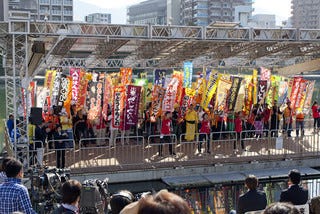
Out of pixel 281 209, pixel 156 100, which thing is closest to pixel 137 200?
pixel 281 209

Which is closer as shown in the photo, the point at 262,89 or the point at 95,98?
the point at 95,98

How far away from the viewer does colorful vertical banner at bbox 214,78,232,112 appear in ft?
48.2

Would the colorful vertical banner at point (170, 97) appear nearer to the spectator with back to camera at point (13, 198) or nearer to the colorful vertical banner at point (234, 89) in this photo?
the colorful vertical banner at point (234, 89)

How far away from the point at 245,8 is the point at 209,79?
262ft

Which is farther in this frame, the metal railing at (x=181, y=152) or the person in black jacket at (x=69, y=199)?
the metal railing at (x=181, y=152)

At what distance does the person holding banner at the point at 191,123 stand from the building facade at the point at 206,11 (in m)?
80.2

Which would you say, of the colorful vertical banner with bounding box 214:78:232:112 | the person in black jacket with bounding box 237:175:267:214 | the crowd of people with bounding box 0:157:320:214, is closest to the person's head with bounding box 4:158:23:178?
the crowd of people with bounding box 0:157:320:214

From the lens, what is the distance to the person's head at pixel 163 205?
236cm

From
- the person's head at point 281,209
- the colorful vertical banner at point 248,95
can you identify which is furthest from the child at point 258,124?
the person's head at point 281,209

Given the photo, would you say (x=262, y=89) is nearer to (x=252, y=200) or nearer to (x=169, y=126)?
(x=169, y=126)

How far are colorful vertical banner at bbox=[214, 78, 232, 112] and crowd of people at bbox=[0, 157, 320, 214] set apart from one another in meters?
8.31

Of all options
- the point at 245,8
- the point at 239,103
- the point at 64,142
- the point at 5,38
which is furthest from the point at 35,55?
the point at 245,8

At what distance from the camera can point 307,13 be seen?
110812 millimetres

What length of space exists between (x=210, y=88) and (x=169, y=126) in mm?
1918
